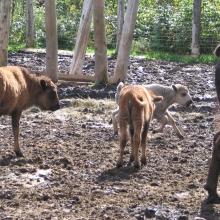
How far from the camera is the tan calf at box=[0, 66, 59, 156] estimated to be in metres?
8.59

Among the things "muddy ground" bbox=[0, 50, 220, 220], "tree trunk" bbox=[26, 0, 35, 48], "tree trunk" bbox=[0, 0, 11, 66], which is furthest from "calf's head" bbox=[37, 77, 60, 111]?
"tree trunk" bbox=[26, 0, 35, 48]

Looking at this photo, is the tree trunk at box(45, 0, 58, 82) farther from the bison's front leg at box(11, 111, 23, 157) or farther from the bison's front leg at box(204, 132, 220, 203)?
the bison's front leg at box(204, 132, 220, 203)

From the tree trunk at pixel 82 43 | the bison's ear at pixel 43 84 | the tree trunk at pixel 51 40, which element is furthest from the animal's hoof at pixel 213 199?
the tree trunk at pixel 82 43

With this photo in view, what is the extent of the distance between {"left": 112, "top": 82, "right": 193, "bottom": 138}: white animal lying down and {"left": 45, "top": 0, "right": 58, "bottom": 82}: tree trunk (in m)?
2.82

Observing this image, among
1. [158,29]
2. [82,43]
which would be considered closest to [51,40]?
[82,43]

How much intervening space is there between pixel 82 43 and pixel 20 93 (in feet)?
19.8

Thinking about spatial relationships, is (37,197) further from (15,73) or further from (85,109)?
(85,109)

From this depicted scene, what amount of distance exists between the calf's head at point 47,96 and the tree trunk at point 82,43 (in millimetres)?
5048

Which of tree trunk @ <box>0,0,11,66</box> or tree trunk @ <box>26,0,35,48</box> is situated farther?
tree trunk @ <box>26,0,35,48</box>

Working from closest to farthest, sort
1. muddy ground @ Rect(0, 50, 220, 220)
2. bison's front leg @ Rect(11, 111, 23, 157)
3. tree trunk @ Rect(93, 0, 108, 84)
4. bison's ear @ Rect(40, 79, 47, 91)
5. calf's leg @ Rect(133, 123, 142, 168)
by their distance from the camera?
muddy ground @ Rect(0, 50, 220, 220)
calf's leg @ Rect(133, 123, 142, 168)
bison's front leg @ Rect(11, 111, 23, 157)
bison's ear @ Rect(40, 79, 47, 91)
tree trunk @ Rect(93, 0, 108, 84)

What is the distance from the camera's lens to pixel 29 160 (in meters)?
8.50

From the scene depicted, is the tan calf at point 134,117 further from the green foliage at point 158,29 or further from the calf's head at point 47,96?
the green foliage at point 158,29

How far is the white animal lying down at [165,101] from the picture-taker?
411 inches

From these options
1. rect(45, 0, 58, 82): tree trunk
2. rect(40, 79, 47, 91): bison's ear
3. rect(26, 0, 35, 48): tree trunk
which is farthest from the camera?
rect(26, 0, 35, 48): tree trunk
